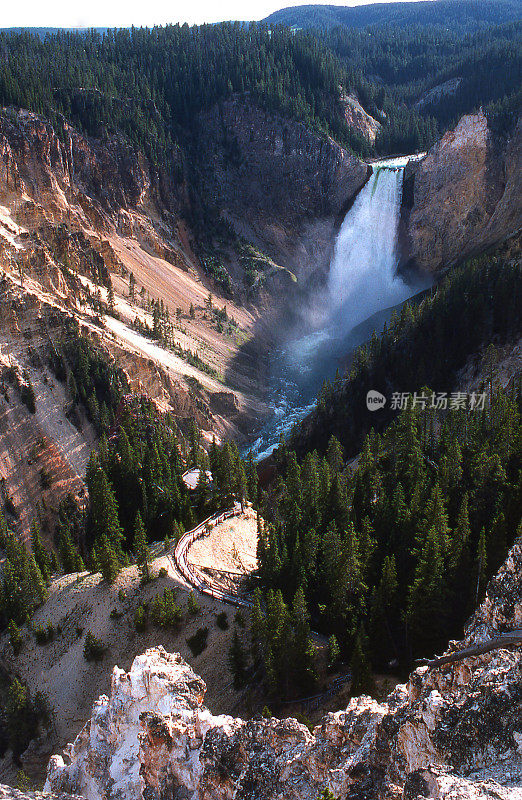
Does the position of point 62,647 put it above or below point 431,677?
below

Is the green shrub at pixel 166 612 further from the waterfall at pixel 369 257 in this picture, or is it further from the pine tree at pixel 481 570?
the waterfall at pixel 369 257

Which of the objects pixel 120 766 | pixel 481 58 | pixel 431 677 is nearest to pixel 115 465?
pixel 120 766

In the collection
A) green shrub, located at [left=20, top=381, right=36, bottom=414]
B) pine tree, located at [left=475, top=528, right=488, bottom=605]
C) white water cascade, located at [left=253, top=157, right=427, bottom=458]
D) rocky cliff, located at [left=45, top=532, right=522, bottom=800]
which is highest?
rocky cliff, located at [left=45, top=532, right=522, bottom=800]

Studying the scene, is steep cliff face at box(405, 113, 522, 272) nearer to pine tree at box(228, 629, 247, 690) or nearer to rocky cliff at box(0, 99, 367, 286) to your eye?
rocky cliff at box(0, 99, 367, 286)

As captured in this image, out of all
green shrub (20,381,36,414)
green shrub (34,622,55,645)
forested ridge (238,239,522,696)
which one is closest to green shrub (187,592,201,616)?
forested ridge (238,239,522,696)

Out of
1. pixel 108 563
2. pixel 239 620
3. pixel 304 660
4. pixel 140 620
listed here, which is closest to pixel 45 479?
pixel 108 563

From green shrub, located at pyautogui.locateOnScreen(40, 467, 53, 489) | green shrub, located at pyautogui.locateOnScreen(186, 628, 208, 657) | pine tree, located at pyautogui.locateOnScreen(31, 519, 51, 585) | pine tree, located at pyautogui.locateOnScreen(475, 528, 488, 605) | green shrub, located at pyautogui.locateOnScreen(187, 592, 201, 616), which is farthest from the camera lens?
green shrub, located at pyautogui.locateOnScreen(40, 467, 53, 489)

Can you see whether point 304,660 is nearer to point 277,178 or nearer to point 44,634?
point 44,634

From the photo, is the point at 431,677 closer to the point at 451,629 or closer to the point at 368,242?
the point at 451,629
